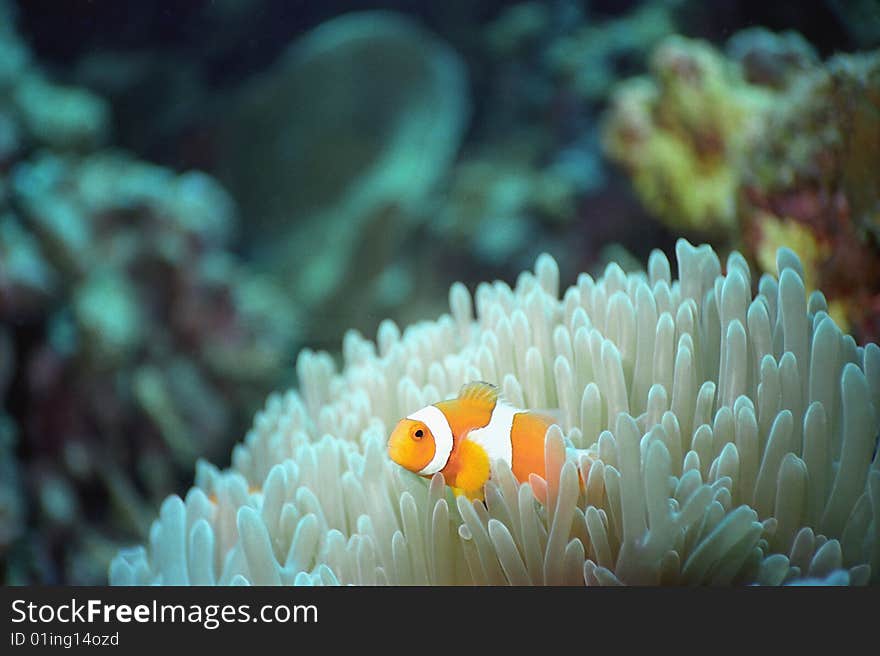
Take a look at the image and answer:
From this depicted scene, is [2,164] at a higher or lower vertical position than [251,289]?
higher

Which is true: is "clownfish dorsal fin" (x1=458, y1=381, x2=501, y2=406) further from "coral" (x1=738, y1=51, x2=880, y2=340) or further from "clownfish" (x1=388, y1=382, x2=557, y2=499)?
"coral" (x1=738, y1=51, x2=880, y2=340)

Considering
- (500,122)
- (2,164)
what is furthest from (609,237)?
(2,164)

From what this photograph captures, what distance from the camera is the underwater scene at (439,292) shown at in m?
0.72

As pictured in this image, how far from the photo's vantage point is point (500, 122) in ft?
7.43

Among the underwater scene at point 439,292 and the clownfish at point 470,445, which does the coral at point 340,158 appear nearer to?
the underwater scene at point 439,292

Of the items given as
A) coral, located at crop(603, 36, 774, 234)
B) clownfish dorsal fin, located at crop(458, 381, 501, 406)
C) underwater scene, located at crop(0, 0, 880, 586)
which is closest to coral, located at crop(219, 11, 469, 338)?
underwater scene, located at crop(0, 0, 880, 586)

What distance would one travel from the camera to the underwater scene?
72 cm

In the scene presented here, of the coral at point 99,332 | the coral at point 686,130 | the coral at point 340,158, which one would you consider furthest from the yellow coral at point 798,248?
the coral at point 99,332

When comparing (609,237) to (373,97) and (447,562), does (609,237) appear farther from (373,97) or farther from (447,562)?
(447,562)

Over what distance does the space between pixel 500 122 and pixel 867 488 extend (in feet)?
5.80

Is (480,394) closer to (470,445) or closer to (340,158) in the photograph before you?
(470,445)

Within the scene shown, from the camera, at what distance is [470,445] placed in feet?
2.39

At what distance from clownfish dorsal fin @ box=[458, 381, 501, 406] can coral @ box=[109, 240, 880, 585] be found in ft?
0.18

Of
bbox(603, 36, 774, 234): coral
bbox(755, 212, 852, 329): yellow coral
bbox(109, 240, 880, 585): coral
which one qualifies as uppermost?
bbox(603, 36, 774, 234): coral
